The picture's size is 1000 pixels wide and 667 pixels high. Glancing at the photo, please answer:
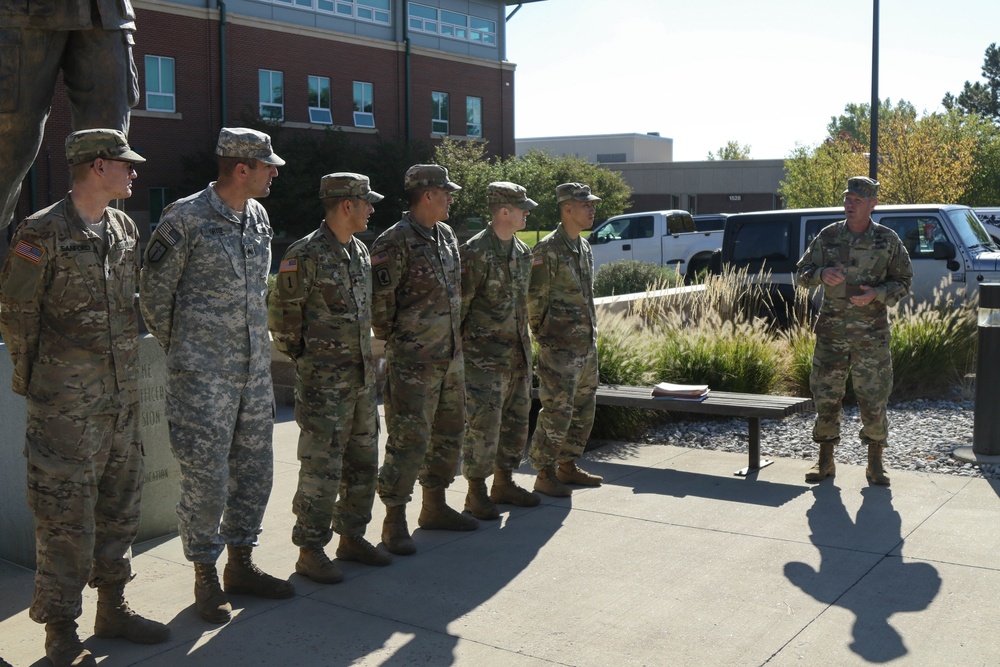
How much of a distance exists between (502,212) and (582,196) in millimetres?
733

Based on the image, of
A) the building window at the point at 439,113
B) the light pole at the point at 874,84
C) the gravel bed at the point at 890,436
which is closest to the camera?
the gravel bed at the point at 890,436

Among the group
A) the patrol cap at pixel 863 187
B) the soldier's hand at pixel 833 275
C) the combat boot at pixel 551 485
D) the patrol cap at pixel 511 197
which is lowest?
the combat boot at pixel 551 485

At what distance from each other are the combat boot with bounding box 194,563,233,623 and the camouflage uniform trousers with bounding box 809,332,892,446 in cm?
437

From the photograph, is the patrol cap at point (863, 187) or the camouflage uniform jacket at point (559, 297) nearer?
the camouflage uniform jacket at point (559, 297)

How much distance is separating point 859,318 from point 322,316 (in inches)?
153

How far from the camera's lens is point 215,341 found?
4625 mm

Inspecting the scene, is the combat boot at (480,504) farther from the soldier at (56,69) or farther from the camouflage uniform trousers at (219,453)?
the soldier at (56,69)

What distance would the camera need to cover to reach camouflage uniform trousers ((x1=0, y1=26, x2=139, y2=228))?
18.4ft

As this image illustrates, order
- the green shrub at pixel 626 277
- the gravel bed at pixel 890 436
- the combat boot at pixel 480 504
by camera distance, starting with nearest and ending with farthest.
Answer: the combat boot at pixel 480 504, the gravel bed at pixel 890 436, the green shrub at pixel 626 277

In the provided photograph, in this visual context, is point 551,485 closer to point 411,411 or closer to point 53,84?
point 411,411

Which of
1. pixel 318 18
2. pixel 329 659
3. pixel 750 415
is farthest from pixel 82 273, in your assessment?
pixel 318 18

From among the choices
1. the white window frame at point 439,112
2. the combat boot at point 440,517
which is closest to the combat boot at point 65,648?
the combat boot at point 440,517

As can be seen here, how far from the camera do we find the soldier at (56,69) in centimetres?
555

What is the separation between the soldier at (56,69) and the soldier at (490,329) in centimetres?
213
